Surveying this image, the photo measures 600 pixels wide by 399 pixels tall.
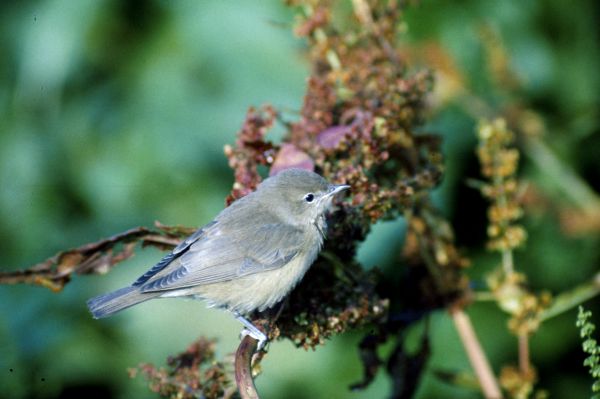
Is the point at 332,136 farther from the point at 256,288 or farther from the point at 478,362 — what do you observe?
the point at 478,362

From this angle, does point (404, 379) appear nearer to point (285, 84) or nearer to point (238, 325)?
point (238, 325)

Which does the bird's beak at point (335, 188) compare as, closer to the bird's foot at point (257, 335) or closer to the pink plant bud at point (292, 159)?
the pink plant bud at point (292, 159)

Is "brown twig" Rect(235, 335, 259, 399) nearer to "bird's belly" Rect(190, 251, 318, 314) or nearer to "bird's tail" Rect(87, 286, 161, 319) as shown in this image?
"bird's belly" Rect(190, 251, 318, 314)

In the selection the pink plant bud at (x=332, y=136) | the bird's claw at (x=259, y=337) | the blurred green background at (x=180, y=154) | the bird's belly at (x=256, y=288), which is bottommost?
the bird's claw at (x=259, y=337)

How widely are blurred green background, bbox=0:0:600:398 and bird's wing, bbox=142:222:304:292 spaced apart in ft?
3.39

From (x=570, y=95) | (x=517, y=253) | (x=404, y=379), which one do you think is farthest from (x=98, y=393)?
(x=570, y=95)

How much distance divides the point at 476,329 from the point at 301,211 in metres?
1.57

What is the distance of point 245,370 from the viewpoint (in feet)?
7.54

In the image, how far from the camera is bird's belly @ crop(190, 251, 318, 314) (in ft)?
9.81

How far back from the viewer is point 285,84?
505 centimetres

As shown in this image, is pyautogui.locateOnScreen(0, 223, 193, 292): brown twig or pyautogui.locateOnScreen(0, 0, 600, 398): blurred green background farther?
pyautogui.locateOnScreen(0, 0, 600, 398): blurred green background

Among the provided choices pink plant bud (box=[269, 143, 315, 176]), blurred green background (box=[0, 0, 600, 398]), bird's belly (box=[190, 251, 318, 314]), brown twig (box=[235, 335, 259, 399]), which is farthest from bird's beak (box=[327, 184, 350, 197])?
blurred green background (box=[0, 0, 600, 398])

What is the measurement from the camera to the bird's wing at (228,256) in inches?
128

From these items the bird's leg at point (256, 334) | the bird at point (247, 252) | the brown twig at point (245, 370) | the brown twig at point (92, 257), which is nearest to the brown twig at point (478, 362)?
the bird at point (247, 252)
